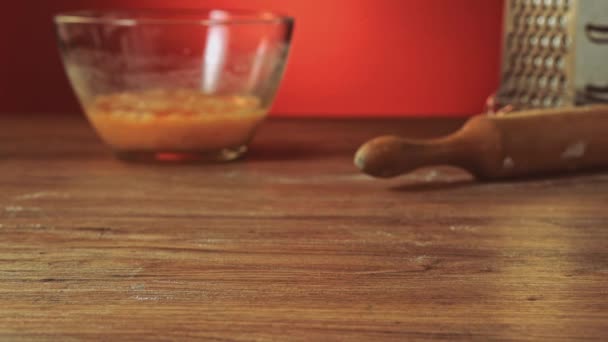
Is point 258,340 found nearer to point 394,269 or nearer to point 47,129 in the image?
point 394,269

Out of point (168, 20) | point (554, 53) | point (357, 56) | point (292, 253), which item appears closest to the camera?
point (292, 253)

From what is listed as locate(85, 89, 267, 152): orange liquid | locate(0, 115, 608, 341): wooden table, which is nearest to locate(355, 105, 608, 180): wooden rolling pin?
locate(0, 115, 608, 341): wooden table

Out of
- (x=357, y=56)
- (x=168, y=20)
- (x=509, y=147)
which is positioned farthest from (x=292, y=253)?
(x=357, y=56)

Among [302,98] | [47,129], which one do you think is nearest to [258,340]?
[47,129]

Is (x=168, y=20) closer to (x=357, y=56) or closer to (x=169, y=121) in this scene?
(x=169, y=121)

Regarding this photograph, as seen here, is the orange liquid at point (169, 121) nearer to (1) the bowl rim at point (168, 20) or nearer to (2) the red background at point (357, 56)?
(1) the bowl rim at point (168, 20)

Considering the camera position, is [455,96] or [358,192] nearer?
[358,192]

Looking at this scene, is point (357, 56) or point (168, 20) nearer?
point (168, 20)

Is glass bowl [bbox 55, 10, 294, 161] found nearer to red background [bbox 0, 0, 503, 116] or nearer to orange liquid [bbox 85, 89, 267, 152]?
orange liquid [bbox 85, 89, 267, 152]
